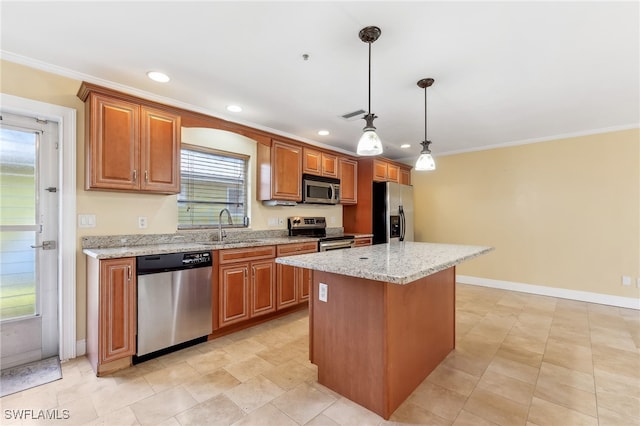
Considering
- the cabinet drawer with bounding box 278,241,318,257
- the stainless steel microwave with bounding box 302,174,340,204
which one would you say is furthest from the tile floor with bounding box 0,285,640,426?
the stainless steel microwave with bounding box 302,174,340,204

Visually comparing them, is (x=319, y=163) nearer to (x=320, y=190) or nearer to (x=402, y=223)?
(x=320, y=190)

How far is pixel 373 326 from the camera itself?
1772 millimetres

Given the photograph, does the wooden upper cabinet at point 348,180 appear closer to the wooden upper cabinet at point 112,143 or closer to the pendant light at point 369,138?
the pendant light at point 369,138

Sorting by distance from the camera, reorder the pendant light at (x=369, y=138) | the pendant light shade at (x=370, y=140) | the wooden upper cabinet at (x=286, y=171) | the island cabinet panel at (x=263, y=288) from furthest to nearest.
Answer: the wooden upper cabinet at (x=286, y=171), the island cabinet panel at (x=263, y=288), the pendant light shade at (x=370, y=140), the pendant light at (x=369, y=138)

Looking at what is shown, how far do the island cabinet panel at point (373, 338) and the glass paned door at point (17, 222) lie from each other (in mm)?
2369

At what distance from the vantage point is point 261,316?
3264mm

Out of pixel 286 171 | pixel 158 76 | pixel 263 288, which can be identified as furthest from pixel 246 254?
pixel 158 76

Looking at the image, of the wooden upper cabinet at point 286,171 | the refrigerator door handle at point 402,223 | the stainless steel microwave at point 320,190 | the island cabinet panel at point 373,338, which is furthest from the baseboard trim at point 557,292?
the wooden upper cabinet at point 286,171

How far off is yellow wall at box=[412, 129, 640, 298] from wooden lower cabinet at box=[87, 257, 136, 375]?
196 inches

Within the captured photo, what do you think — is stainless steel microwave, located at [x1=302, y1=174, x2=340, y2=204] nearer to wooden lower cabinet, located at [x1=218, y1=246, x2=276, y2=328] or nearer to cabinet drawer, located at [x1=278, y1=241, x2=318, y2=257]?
cabinet drawer, located at [x1=278, y1=241, x2=318, y2=257]

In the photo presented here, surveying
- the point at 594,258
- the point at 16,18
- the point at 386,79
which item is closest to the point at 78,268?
the point at 16,18

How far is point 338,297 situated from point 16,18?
2728 mm

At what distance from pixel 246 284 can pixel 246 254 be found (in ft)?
1.05

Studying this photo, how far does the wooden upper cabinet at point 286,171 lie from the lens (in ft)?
12.3
